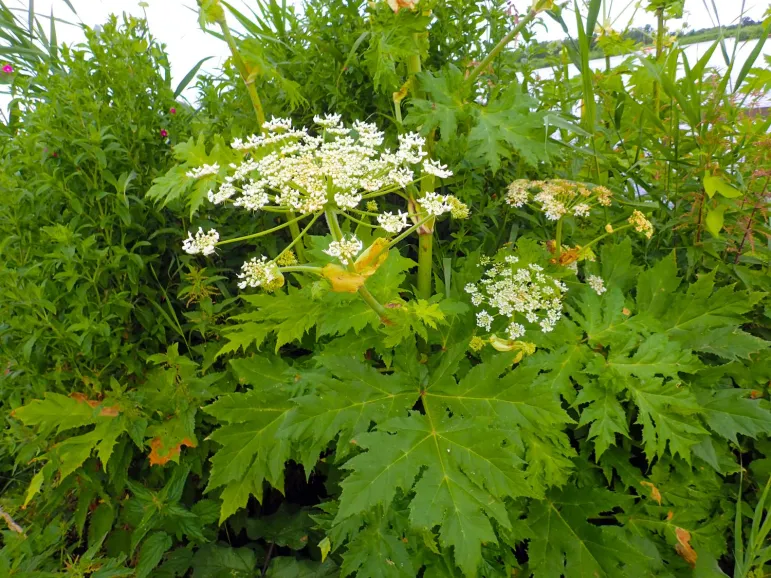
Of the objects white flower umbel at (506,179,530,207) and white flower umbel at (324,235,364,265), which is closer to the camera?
white flower umbel at (324,235,364,265)

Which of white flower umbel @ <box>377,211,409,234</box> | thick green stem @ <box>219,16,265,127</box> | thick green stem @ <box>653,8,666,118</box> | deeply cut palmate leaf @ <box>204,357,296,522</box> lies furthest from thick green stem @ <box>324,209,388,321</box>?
thick green stem @ <box>653,8,666,118</box>

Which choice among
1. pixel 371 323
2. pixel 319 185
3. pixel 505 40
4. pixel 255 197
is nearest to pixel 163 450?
pixel 371 323

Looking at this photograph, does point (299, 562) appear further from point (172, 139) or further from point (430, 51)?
point (430, 51)

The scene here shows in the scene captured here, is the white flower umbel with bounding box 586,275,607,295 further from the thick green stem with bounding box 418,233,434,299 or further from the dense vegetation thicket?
the thick green stem with bounding box 418,233,434,299

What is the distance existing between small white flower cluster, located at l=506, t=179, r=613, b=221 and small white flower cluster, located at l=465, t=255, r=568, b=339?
18cm

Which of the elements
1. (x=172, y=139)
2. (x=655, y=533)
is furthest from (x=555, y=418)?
(x=172, y=139)

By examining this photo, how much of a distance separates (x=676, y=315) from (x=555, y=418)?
733 millimetres

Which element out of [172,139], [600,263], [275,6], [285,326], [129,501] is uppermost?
[275,6]

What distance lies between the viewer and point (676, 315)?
159cm

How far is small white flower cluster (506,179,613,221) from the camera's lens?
4.65 ft

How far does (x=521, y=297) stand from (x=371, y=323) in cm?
46

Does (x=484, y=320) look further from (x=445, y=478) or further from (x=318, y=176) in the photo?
(x=318, y=176)

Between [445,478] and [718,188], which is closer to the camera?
[445,478]

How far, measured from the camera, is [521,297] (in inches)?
55.6
